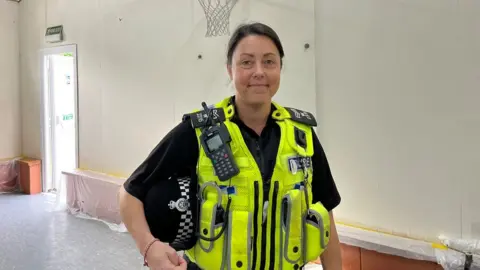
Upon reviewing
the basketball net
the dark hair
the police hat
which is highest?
the basketball net

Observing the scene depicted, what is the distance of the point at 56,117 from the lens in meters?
5.30

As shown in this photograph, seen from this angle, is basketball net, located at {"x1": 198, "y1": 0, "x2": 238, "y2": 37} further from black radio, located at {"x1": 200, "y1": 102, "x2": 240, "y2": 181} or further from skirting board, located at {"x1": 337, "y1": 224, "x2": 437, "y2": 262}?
black radio, located at {"x1": 200, "y1": 102, "x2": 240, "y2": 181}

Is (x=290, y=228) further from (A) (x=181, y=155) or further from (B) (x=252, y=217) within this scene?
(A) (x=181, y=155)

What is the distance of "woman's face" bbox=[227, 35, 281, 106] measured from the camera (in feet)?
3.76

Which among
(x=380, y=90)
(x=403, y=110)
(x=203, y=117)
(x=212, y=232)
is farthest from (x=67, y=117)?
(x=212, y=232)

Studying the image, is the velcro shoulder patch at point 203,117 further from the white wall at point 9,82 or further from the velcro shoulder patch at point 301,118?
the white wall at point 9,82

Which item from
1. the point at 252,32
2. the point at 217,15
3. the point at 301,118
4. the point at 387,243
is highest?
the point at 217,15

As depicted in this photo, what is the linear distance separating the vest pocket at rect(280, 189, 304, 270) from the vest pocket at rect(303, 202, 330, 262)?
4cm

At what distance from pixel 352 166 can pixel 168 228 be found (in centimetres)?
171

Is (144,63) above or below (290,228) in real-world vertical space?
above

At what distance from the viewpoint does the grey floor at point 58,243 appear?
10.6 feet

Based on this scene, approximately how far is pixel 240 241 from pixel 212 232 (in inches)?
3.2

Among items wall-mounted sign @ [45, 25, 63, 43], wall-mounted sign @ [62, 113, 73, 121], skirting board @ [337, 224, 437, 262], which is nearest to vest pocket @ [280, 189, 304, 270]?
skirting board @ [337, 224, 437, 262]

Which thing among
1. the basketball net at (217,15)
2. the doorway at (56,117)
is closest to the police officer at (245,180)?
the basketball net at (217,15)
